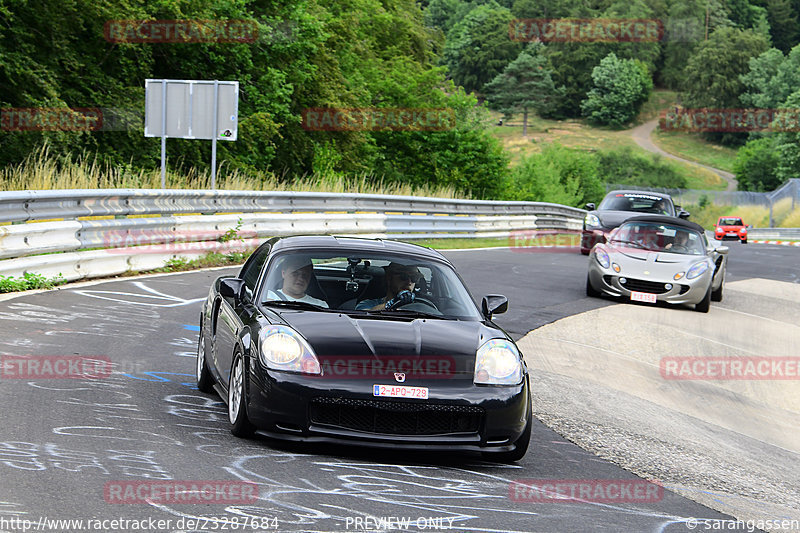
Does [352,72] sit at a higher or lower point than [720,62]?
lower

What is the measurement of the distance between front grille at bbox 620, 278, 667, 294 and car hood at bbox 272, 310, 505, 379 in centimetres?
1020

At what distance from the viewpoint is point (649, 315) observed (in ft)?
51.6

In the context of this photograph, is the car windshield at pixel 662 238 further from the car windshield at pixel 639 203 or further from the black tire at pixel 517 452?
the black tire at pixel 517 452

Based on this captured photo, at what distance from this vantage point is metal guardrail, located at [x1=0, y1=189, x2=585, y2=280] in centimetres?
1291

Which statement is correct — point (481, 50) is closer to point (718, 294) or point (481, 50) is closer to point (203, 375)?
point (718, 294)

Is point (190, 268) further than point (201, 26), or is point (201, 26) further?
point (201, 26)

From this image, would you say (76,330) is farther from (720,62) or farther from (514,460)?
(720,62)

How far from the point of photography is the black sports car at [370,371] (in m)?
6.12

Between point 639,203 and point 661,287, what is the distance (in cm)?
932

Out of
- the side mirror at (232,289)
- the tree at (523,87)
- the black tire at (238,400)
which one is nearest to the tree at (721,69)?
the tree at (523,87)

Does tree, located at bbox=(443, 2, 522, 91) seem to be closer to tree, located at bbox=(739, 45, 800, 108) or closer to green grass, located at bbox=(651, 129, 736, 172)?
green grass, located at bbox=(651, 129, 736, 172)

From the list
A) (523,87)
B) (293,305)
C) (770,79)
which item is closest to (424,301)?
(293,305)

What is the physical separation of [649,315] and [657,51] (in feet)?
608

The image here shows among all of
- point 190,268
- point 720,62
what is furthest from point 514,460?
point 720,62
